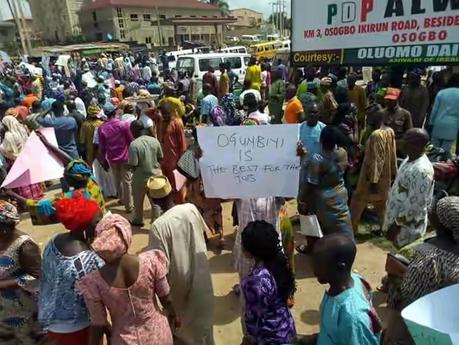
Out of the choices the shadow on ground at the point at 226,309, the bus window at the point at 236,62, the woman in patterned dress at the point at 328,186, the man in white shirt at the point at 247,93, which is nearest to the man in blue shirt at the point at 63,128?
the man in white shirt at the point at 247,93

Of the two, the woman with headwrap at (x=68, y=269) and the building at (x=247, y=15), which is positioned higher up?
the building at (x=247, y=15)

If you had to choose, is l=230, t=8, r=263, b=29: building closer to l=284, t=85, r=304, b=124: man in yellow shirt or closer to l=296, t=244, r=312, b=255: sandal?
l=284, t=85, r=304, b=124: man in yellow shirt

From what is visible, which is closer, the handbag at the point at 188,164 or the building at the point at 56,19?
the handbag at the point at 188,164

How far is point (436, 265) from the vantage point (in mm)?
1831

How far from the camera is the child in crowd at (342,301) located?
5.57ft

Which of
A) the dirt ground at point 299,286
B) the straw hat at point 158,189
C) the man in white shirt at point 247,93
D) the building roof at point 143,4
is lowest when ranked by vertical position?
the dirt ground at point 299,286

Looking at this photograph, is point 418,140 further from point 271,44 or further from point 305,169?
point 271,44

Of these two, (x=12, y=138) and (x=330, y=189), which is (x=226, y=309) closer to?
(x=330, y=189)

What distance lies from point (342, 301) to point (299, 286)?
2523 mm

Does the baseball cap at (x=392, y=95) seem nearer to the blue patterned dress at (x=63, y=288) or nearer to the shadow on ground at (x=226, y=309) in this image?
the shadow on ground at (x=226, y=309)

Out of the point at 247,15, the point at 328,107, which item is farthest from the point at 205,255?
the point at 247,15

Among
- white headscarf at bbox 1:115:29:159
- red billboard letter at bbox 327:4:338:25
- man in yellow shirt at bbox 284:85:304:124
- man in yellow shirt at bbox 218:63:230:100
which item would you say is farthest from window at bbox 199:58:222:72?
red billboard letter at bbox 327:4:338:25

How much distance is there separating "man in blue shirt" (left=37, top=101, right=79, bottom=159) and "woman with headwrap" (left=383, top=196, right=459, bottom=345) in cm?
581

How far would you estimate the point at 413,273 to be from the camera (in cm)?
188
